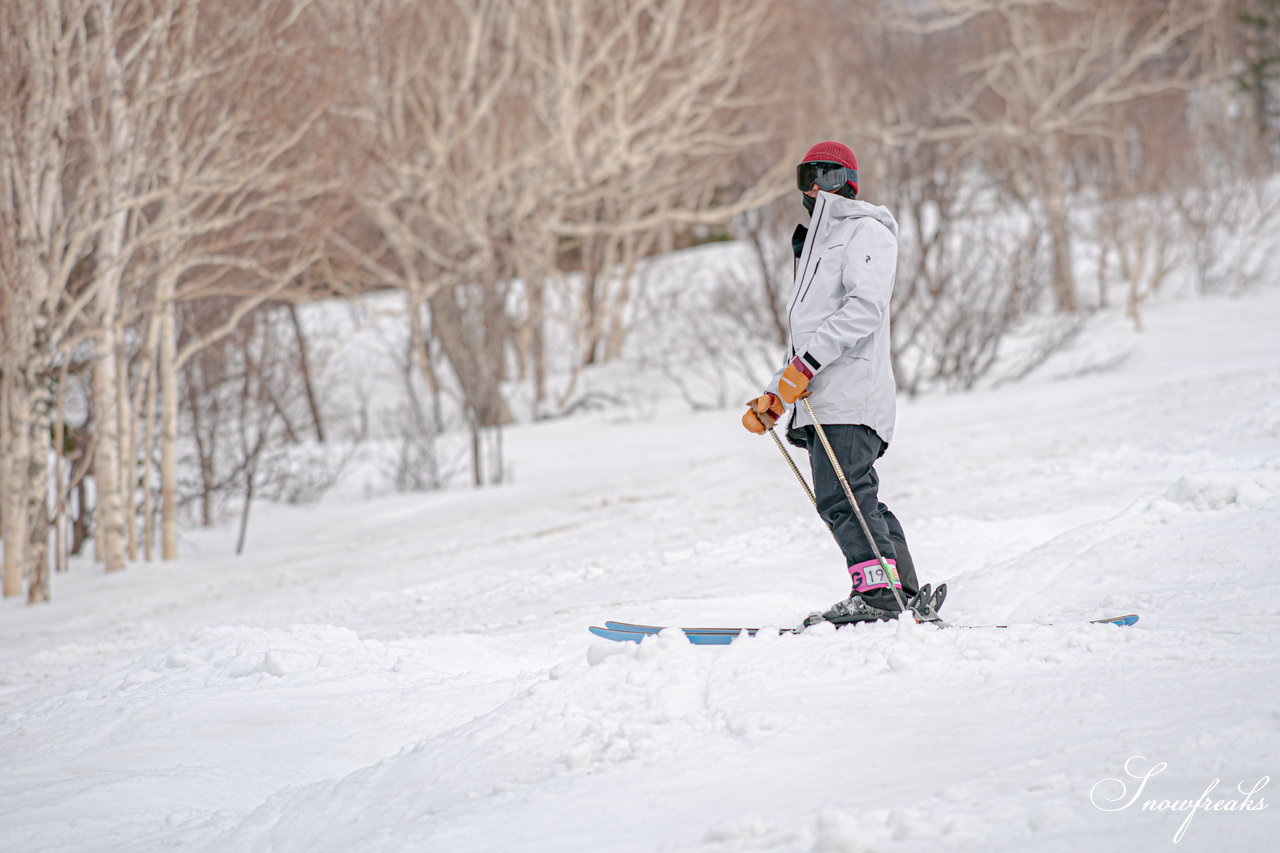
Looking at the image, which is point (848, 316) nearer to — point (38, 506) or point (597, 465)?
point (38, 506)

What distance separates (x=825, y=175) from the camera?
3.75 meters

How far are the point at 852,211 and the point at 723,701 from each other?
1719mm

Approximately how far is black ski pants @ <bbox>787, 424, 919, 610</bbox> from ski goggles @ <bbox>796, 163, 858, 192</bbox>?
0.82m

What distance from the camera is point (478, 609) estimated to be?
6.00m

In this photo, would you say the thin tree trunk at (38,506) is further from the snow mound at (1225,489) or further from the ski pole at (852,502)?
the snow mound at (1225,489)

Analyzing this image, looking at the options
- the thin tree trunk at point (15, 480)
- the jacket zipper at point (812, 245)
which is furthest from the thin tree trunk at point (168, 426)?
the jacket zipper at point (812, 245)

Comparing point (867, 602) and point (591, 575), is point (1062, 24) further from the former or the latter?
Result: point (867, 602)

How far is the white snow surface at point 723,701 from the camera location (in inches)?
91.2

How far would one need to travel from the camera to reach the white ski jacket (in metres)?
3.58

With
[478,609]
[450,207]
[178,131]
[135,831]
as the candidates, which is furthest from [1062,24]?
[135,831]

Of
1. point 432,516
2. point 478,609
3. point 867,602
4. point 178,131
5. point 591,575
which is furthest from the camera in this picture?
point 432,516

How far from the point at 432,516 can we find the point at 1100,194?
51.6 feet

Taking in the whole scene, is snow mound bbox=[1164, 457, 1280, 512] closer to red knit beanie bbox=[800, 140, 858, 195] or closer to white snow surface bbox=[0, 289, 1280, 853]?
white snow surface bbox=[0, 289, 1280, 853]

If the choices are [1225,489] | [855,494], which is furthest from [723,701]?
[1225,489]
